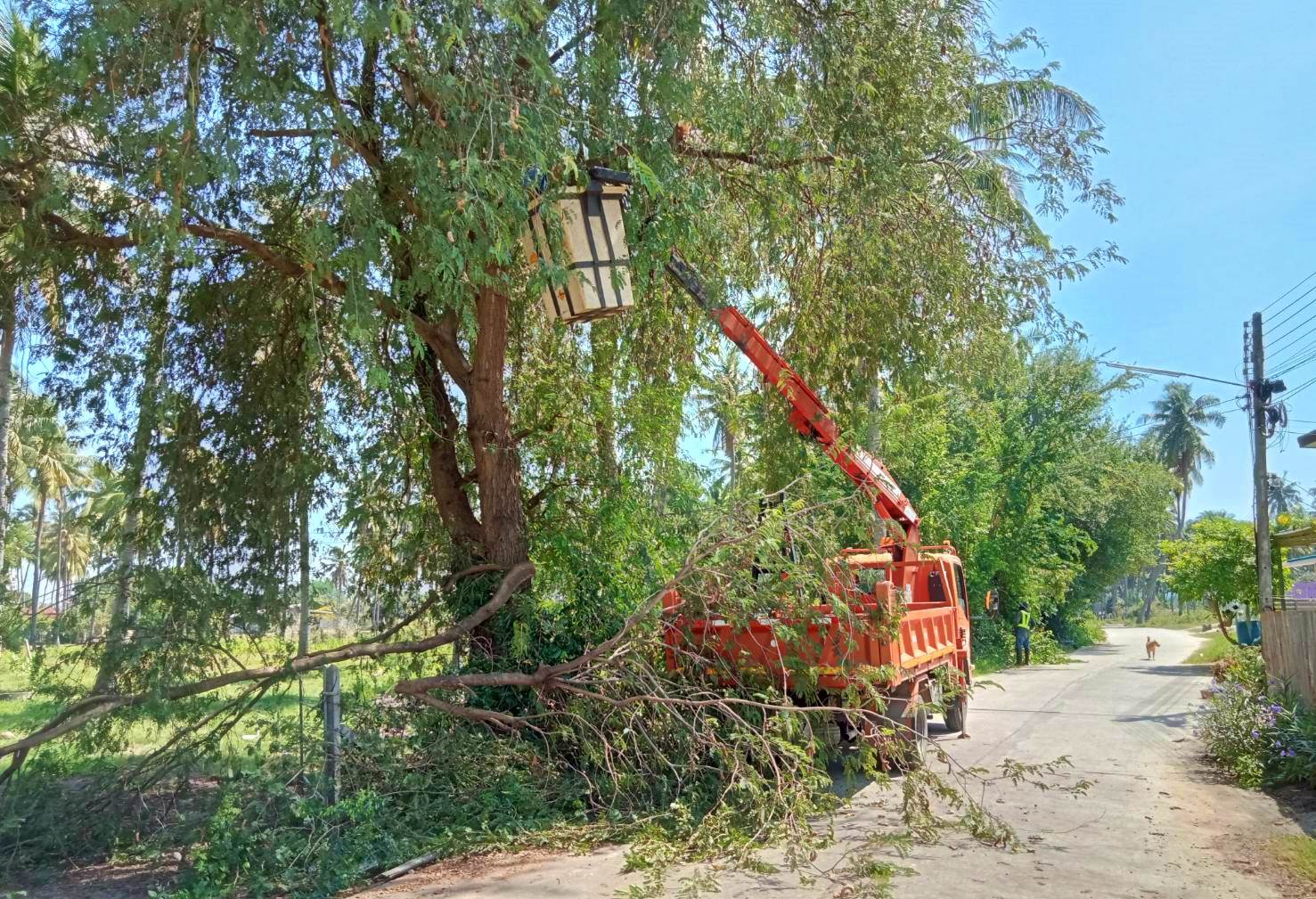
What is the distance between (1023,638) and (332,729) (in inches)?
966

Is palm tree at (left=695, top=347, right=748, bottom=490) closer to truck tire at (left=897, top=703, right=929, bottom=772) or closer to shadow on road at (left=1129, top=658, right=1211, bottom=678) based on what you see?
truck tire at (left=897, top=703, right=929, bottom=772)

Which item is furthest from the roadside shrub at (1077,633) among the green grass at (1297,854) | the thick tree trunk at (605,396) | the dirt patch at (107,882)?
the dirt patch at (107,882)

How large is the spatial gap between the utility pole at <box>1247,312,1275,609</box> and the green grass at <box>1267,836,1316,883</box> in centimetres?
947

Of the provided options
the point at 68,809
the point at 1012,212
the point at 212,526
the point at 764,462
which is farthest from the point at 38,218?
the point at 1012,212

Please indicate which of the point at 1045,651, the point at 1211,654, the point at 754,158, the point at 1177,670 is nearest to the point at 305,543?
the point at 754,158

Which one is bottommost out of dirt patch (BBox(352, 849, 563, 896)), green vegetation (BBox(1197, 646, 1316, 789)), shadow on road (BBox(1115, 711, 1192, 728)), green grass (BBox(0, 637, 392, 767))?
shadow on road (BBox(1115, 711, 1192, 728))

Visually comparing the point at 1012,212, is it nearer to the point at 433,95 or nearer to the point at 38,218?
the point at 433,95

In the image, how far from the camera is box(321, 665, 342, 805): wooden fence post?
716cm

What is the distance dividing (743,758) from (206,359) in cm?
635

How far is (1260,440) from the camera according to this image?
15688 mm

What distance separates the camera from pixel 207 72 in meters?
7.50

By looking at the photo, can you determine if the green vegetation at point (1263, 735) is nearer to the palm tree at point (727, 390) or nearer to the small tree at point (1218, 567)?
the palm tree at point (727, 390)

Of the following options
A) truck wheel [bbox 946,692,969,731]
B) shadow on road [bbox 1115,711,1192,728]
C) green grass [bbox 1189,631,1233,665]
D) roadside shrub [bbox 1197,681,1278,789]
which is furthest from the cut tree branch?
green grass [bbox 1189,631,1233,665]

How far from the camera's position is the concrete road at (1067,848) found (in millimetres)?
6117
